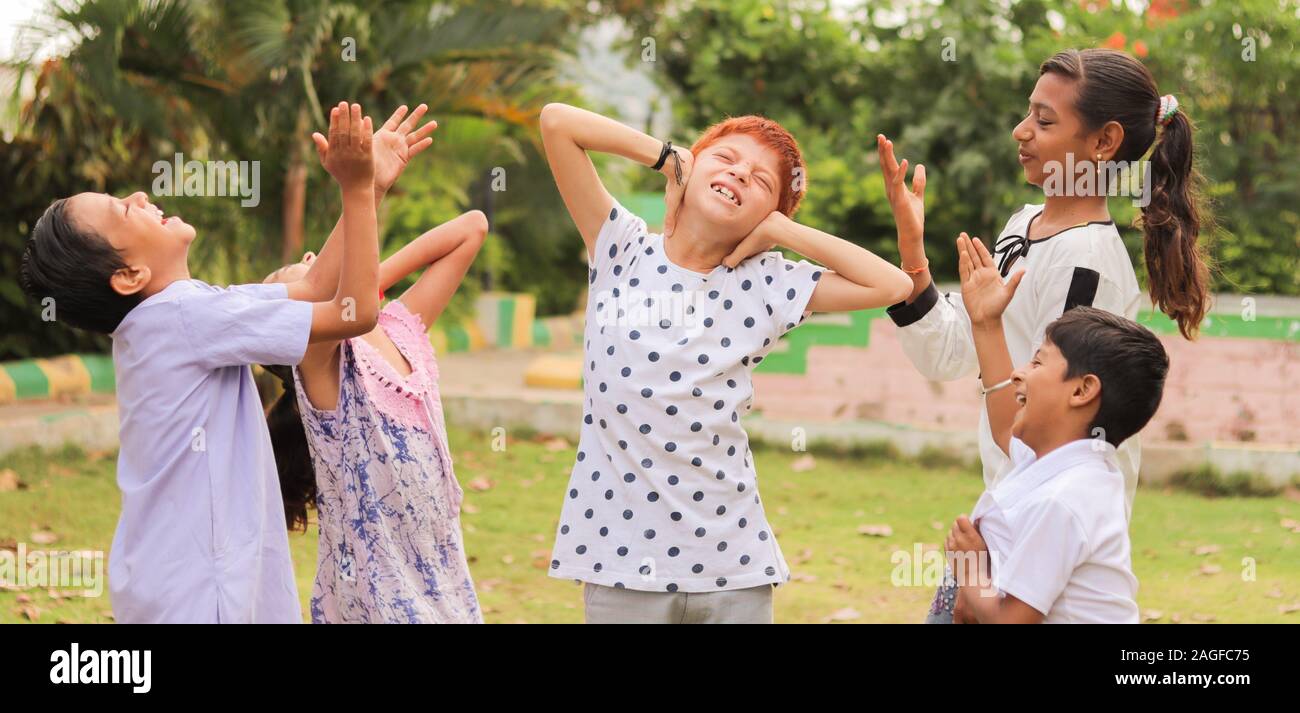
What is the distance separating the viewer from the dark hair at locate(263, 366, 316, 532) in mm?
3332

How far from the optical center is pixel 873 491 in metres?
7.26

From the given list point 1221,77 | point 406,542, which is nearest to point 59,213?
point 406,542

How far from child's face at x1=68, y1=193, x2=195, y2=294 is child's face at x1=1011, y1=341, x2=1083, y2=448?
5.56ft

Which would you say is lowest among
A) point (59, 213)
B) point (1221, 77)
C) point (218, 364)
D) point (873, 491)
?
point (873, 491)

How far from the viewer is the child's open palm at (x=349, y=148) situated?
256 cm

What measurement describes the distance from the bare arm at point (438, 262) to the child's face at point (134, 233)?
1.97 feet

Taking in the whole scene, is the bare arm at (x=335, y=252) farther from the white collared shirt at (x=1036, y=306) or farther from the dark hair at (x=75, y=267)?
the white collared shirt at (x=1036, y=306)

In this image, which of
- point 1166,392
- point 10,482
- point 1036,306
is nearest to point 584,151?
point 1036,306

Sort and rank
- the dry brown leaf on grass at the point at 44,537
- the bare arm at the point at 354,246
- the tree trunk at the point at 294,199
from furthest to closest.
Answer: the tree trunk at the point at 294,199
the dry brown leaf on grass at the point at 44,537
the bare arm at the point at 354,246

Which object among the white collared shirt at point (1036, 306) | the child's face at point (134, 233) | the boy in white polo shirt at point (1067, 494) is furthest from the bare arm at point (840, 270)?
the child's face at point (134, 233)

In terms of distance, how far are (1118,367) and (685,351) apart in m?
0.85

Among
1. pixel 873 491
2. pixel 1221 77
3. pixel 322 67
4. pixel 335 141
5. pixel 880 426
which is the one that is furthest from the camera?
pixel 1221 77
